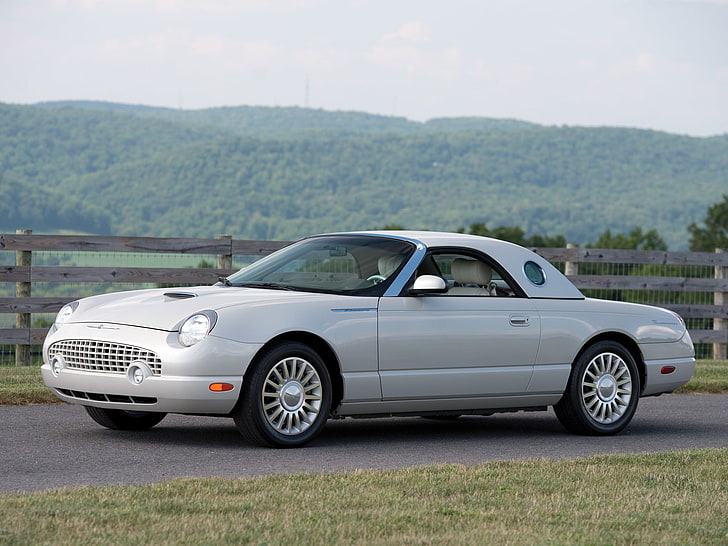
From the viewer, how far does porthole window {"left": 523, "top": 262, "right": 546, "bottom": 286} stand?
31.0ft

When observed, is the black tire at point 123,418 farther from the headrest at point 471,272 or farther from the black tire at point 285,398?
the headrest at point 471,272

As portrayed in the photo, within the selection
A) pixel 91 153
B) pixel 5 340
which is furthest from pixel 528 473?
pixel 91 153

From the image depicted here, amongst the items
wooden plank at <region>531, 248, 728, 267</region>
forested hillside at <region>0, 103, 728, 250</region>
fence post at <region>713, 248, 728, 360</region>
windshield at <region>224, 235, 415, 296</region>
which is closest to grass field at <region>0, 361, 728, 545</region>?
windshield at <region>224, 235, 415, 296</region>

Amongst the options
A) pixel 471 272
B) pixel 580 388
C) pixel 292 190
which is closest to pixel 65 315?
pixel 471 272

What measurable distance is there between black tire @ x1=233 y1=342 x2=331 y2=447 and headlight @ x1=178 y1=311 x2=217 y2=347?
0.43m

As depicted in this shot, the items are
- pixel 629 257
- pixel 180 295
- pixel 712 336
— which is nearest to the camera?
pixel 180 295

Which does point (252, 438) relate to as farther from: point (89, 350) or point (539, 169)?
point (539, 169)

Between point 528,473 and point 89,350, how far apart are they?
3152 millimetres

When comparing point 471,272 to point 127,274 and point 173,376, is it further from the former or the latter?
point 127,274

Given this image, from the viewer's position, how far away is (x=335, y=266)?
911 cm

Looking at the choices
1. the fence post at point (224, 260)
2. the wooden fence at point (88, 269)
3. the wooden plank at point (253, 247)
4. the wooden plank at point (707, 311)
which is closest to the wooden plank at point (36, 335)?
the wooden fence at point (88, 269)

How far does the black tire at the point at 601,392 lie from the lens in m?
9.42

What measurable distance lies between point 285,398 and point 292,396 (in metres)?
0.05

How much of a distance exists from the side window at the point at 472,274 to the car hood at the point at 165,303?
146cm
